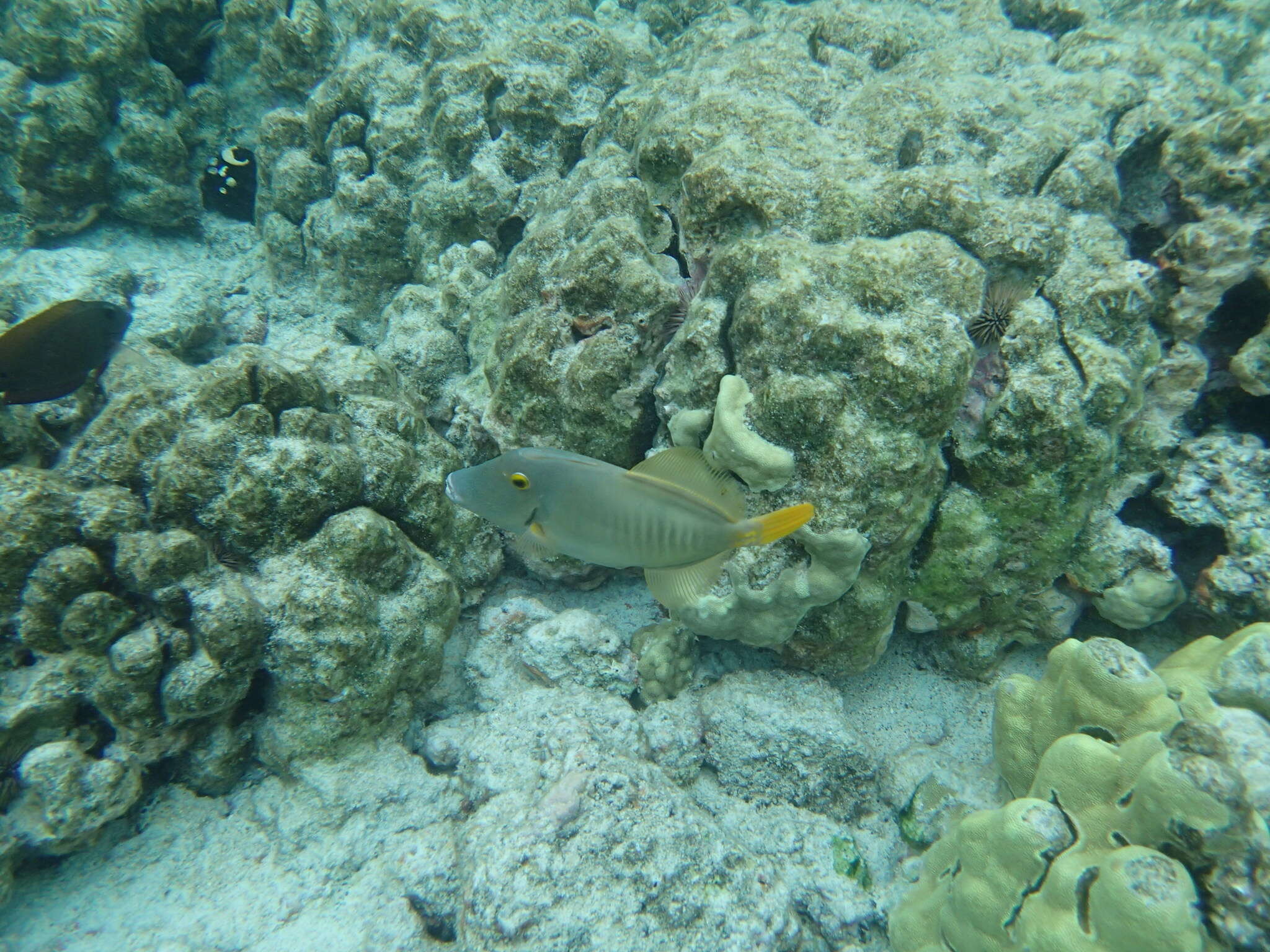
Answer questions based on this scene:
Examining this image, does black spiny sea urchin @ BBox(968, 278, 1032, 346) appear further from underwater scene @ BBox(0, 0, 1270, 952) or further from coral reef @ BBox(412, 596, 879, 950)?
coral reef @ BBox(412, 596, 879, 950)

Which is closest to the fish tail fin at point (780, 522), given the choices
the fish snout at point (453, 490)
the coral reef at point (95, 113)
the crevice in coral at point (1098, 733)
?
the fish snout at point (453, 490)

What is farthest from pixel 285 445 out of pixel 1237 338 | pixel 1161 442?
pixel 1237 338

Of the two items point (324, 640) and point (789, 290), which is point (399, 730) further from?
point (789, 290)

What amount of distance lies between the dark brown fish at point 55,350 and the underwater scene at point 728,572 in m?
0.02

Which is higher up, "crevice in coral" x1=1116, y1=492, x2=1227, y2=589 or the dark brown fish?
"crevice in coral" x1=1116, y1=492, x2=1227, y2=589

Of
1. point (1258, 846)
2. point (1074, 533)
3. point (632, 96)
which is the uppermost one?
point (632, 96)

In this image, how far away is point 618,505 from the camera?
5.82ft

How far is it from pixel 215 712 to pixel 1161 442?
15.6 ft

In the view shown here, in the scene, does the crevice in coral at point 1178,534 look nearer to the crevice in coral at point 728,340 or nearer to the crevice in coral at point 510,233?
the crevice in coral at point 728,340

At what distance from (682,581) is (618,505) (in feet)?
1.46

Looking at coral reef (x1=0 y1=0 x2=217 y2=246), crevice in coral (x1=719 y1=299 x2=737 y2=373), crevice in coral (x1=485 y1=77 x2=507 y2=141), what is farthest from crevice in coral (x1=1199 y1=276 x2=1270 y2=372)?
coral reef (x1=0 y1=0 x2=217 y2=246)

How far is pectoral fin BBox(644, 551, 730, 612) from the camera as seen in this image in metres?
2.03

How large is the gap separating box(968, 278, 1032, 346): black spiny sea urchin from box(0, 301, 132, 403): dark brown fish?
13.6ft

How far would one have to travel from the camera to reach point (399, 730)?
10.2 feet
